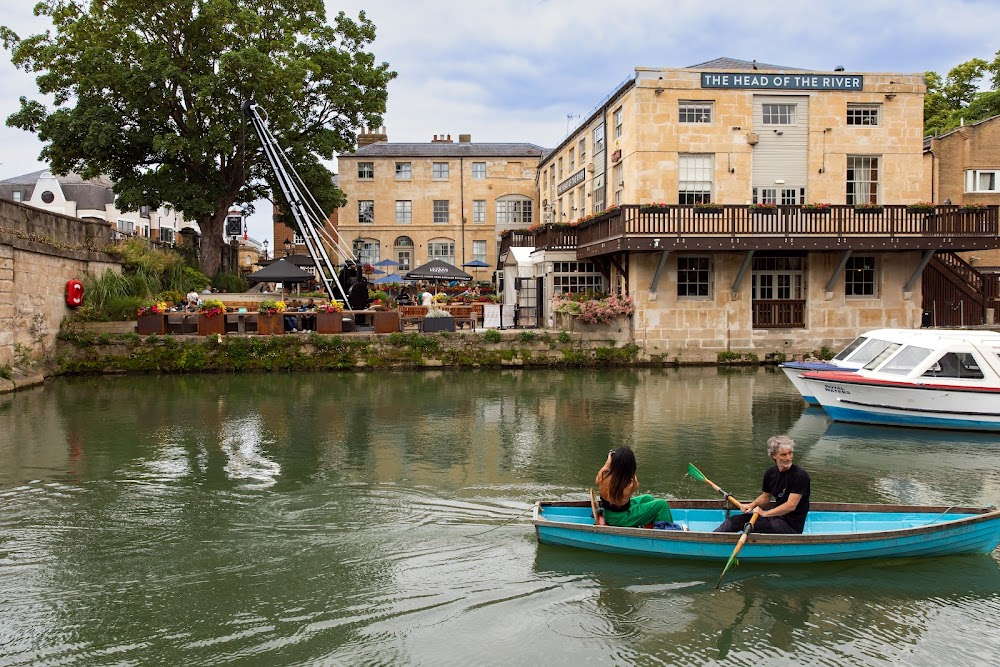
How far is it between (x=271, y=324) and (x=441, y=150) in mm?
26115

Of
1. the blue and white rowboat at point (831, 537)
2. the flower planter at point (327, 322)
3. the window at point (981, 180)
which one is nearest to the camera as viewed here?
the blue and white rowboat at point (831, 537)

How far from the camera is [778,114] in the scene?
27.5 meters

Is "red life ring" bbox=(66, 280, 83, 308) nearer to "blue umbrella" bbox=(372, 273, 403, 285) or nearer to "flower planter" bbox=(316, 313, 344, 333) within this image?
"flower planter" bbox=(316, 313, 344, 333)

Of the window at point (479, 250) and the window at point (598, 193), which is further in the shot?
the window at point (479, 250)

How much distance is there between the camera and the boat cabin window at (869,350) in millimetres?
16625

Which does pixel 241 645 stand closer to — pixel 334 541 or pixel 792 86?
pixel 334 541

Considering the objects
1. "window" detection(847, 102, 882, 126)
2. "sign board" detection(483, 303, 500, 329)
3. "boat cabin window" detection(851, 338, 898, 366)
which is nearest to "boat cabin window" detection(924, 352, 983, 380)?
"boat cabin window" detection(851, 338, 898, 366)

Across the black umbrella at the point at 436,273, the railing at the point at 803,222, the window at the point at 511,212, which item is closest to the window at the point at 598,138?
the railing at the point at 803,222

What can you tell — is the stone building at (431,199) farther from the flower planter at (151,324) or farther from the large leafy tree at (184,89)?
the flower planter at (151,324)

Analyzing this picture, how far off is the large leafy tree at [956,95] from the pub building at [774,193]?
54.2ft

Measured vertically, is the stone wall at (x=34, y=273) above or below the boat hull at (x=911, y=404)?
above

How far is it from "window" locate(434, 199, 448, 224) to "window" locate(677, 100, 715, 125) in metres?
23.5

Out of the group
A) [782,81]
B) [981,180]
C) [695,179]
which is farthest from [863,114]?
[981,180]

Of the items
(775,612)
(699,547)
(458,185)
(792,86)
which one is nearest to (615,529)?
(699,547)
